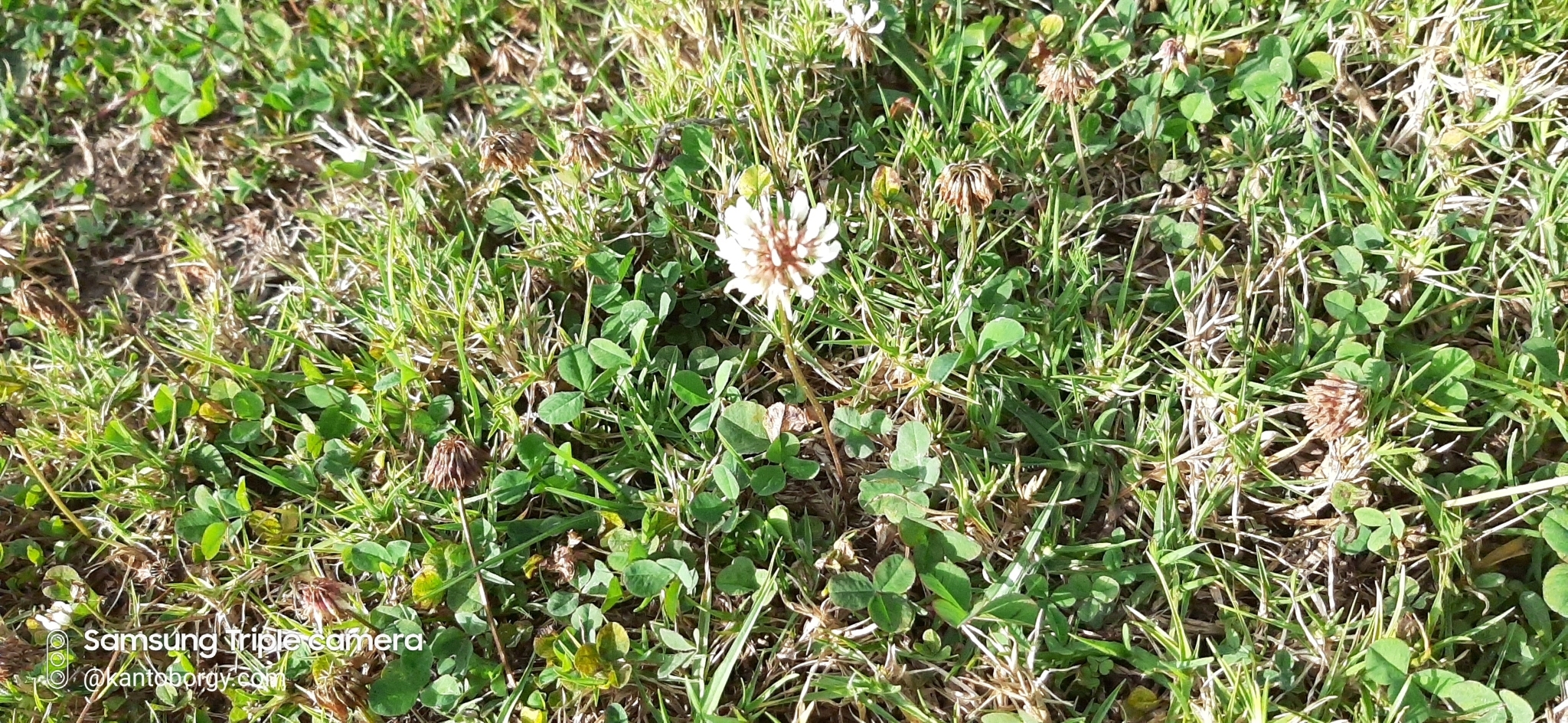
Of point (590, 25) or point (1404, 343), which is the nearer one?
point (1404, 343)

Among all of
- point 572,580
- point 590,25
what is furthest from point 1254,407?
point 590,25

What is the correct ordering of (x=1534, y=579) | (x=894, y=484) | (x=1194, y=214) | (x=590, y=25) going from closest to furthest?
(x=1534, y=579) < (x=894, y=484) < (x=1194, y=214) < (x=590, y=25)

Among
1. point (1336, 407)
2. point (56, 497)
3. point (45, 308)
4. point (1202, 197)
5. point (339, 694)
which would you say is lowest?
point (339, 694)

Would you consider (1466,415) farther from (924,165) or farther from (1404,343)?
(924,165)

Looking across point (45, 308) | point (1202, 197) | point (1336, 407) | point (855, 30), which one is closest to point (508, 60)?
point (855, 30)

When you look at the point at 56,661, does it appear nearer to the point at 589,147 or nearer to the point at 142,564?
the point at 142,564

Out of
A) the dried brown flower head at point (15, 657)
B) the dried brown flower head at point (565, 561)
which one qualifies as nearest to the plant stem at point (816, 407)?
the dried brown flower head at point (565, 561)

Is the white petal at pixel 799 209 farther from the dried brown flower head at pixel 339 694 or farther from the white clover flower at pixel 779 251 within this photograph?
the dried brown flower head at pixel 339 694

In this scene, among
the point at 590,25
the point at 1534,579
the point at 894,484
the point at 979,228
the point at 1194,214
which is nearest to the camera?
the point at 1534,579
